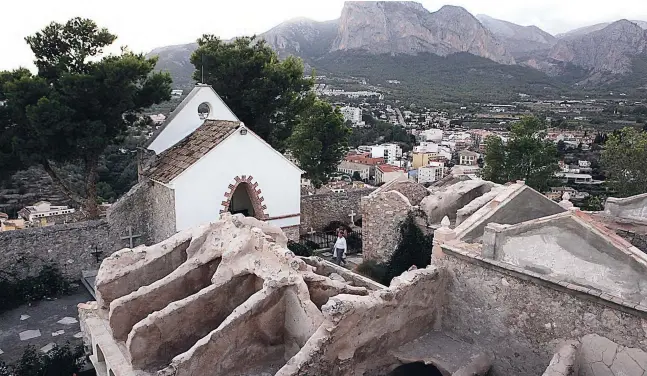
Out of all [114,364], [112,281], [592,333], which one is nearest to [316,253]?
[112,281]

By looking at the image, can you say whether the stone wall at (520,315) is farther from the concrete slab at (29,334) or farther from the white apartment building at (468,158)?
the white apartment building at (468,158)

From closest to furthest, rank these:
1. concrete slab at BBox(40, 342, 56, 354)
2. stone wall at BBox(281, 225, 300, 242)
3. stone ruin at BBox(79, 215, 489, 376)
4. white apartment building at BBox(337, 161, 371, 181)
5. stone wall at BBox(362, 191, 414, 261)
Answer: stone ruin at BBox(79, 215, 489, 376)
concrete slab at BBox(40, 342, 56, 354)
stone wall at BBox(362, 191, 414, 261)
stone wall at BBox(281, 225, 300, 242)
white apartment building at BBox(337, 161, 371, 181)

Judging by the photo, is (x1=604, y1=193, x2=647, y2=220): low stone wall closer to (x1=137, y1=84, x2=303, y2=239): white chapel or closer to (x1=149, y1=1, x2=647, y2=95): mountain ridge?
(x1=137, y1=84, x2=303, y2=239): white chapel

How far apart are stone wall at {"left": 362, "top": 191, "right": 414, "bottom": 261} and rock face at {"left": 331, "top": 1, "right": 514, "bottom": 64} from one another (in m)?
99.9

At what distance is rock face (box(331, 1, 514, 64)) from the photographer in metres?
113

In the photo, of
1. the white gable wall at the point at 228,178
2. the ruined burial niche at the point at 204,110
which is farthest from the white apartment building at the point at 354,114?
the white gable wall at the point at 228,178

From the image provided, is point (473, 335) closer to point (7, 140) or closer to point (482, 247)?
point (482, 247)

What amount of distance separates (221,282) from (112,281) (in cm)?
255

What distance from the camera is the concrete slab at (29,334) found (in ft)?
39.0

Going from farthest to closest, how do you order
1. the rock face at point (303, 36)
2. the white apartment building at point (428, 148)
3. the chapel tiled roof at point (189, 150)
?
the rock face at point (303, 36) → the white apartment building at point (428, 148) → the chapel tiled roof at point (189, 150)

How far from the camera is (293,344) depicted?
8.26m

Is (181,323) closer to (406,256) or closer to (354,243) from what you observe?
(406,256)

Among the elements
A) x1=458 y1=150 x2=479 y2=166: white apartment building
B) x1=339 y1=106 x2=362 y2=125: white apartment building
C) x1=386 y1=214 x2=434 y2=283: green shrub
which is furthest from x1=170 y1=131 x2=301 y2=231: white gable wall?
x1=339 y1=106 x2=362 y2=125: white apartment building

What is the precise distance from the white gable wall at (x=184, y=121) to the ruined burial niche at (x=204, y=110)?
3.2 inches
